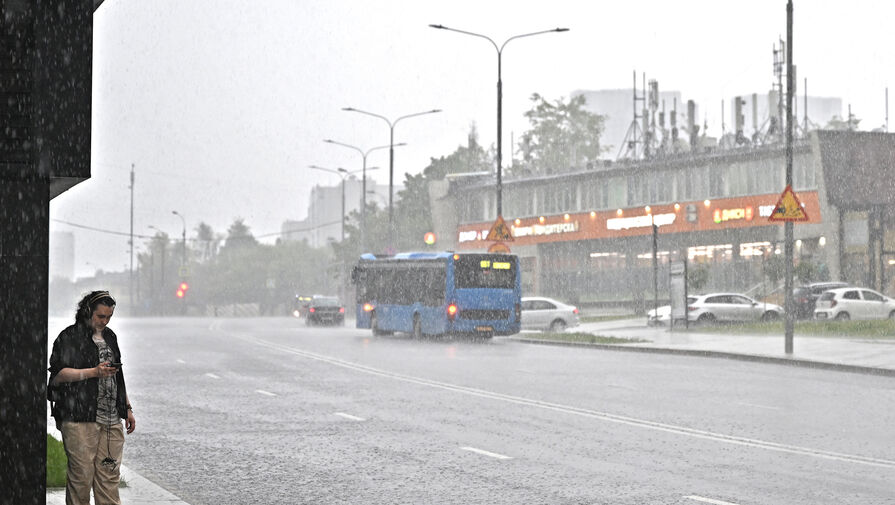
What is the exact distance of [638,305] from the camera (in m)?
63.4

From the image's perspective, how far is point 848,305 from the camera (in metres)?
46.1

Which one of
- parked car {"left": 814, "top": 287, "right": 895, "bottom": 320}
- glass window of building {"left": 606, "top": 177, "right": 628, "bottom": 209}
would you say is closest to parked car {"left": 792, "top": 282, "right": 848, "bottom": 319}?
parked car {"left": 814, "top": 287, "right": 895, "bottom": 320}

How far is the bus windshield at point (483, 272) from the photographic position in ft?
137

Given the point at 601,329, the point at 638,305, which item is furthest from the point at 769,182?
the point at 601,329

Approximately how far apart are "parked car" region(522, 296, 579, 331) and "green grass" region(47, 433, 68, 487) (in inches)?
1428

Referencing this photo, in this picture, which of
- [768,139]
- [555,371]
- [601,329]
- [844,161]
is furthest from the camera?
[768,139]

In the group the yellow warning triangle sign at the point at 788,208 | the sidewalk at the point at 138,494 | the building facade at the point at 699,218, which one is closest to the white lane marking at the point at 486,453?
the sidewalk at the point at 138,494

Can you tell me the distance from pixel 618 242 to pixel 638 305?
12703mm

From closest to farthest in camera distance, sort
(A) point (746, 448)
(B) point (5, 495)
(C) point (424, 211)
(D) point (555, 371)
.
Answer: (B) point (5, 495), (A) point (746, 448), (D) point (555, 371), (C) point (424, 211)

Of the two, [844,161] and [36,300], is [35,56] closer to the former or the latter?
[36,300]

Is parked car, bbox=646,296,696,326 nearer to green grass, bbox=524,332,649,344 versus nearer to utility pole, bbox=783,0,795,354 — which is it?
green grass, bbox=524,332,649,344

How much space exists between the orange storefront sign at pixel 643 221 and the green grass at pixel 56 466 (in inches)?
2116

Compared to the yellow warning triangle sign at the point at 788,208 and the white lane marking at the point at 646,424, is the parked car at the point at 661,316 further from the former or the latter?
the white lane marking at the point at 646,424

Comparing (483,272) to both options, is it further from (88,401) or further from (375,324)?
(88,401)
